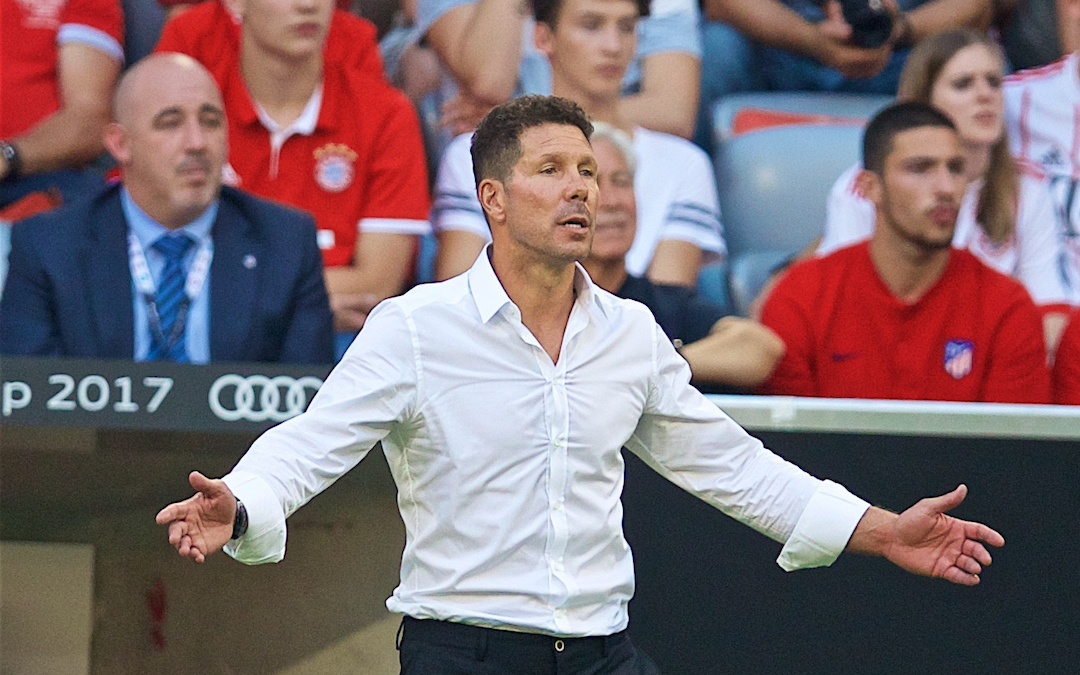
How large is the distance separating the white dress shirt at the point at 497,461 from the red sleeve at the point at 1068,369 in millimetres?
2272

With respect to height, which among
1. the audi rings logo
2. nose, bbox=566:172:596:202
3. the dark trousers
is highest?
nose, bbox=566:172:596:202

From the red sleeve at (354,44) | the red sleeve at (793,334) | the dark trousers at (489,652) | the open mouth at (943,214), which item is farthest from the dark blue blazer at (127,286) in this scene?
the open mouth at (943,214)

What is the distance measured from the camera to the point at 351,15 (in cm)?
498

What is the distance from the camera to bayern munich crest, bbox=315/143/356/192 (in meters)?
4.75

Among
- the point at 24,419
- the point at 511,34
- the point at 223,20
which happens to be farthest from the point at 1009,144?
the point at 24,419

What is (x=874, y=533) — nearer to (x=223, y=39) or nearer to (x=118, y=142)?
(x=118, y=142)

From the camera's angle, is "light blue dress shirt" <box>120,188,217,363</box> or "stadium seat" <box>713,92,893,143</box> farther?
"stadium seat" <box>713,92,893,143</box>

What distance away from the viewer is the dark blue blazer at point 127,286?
14.3 feet

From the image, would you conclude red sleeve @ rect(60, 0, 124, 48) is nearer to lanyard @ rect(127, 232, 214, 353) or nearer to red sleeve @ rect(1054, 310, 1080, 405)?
lanyard @ rect(127, 232, 214, 353)

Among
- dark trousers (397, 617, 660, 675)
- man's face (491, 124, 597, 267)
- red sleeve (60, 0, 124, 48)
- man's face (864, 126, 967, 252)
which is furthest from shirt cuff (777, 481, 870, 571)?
red sleeve (60, 0, 124, 48)

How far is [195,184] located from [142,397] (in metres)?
0.79

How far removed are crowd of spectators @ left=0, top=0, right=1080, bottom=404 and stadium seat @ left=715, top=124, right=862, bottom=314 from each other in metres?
0.08

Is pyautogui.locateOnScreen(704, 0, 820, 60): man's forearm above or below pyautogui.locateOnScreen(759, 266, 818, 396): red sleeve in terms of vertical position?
above

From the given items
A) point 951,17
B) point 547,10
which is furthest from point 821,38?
point 547,10
